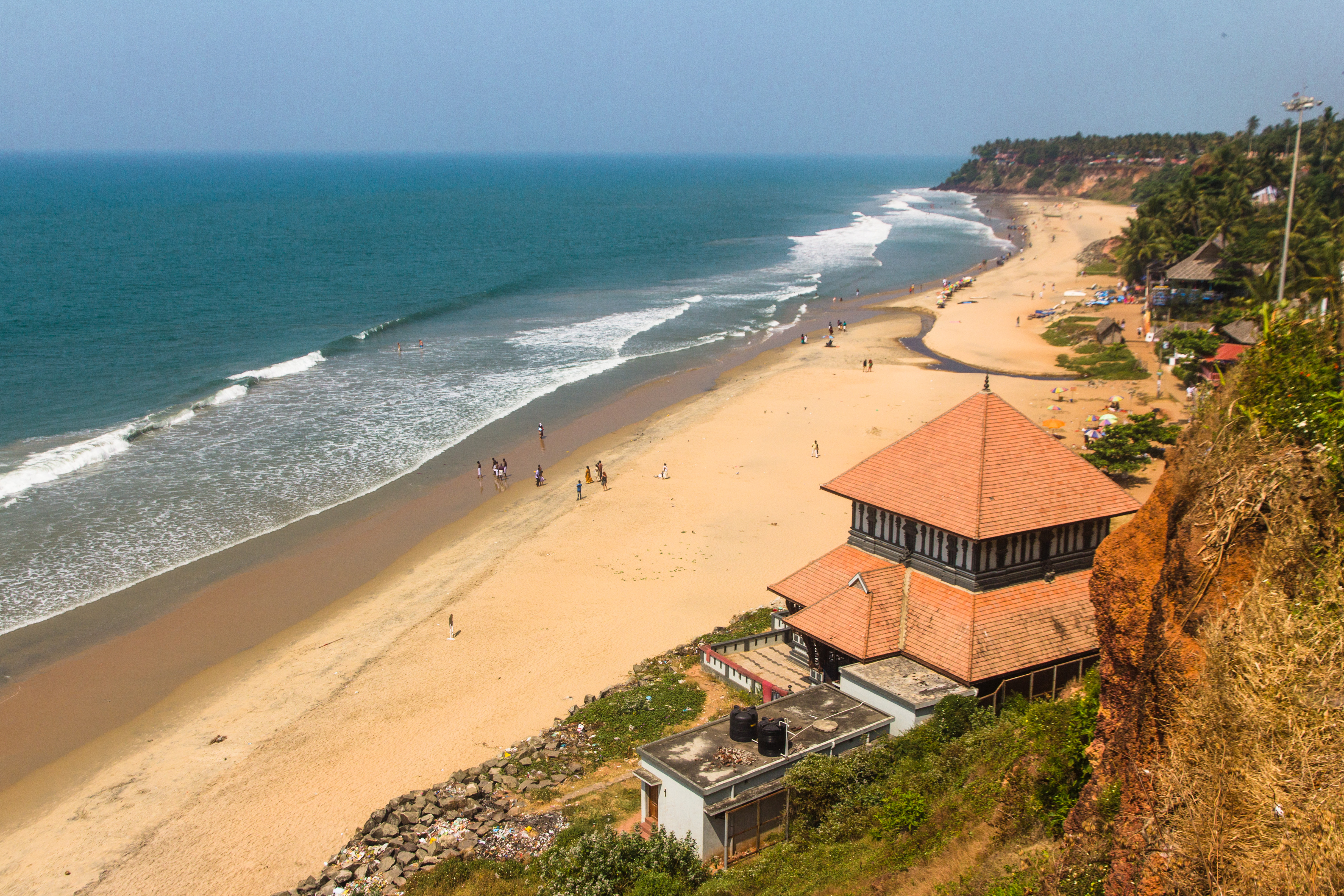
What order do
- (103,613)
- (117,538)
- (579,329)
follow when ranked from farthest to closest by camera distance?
(579,329)
(117,538)
(103,613)

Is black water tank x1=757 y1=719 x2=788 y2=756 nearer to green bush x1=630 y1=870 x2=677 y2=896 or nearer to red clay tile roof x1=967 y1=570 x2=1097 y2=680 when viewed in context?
green bush x1=630 y1=870 x2=677 y2=896

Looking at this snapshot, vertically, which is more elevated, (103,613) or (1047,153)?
(1047,153)

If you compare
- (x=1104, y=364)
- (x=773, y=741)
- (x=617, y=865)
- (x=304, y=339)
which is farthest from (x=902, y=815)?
(x=304, y=339)

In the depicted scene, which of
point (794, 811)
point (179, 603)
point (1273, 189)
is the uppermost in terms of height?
point (1273, 189)

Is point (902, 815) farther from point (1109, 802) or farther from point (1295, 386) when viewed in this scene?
point (1295, 386)

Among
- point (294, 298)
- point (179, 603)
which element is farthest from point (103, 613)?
point (294, 298)

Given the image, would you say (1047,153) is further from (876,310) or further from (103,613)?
(103,613)

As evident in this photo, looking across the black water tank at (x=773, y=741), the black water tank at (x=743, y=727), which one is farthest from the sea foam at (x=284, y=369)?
A: the black water tank at (x=773, y=741)

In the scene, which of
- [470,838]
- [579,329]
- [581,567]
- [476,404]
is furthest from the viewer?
[579,329]
